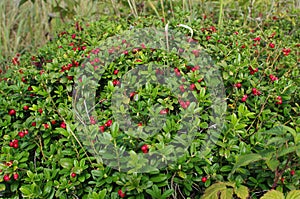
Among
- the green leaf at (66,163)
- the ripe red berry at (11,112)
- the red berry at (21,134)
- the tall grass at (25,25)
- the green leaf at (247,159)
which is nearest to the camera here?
the green leaf at (247,159)

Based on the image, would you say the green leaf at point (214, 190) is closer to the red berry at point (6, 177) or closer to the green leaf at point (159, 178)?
the green leaf at point (159, 178)

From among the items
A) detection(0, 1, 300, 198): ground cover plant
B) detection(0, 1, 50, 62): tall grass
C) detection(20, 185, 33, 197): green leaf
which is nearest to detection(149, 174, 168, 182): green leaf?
detection(0, 1, 300, 198): ground cover plant

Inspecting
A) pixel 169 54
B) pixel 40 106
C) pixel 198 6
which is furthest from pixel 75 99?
pixel 198 6

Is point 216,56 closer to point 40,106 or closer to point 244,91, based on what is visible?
point 244,91

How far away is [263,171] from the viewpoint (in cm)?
129

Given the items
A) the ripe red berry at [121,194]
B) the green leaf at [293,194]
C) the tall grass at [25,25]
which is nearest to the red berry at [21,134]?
the ripe red berry at [121,194]

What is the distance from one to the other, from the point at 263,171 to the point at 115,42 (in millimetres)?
955

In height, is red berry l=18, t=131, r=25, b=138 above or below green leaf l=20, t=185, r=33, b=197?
above

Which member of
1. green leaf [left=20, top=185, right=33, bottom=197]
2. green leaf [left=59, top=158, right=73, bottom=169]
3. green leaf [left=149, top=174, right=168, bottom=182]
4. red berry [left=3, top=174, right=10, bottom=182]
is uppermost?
green leaf [left=59, top=158, right=73, bottom=169]

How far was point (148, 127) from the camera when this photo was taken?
130cm

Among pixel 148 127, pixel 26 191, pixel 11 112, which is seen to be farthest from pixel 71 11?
pixel 26 191

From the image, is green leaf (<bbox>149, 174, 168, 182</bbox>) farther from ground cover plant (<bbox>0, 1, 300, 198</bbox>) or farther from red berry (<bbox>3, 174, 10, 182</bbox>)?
red berry (<bbox>3, 174, 10, 182</bbox>)

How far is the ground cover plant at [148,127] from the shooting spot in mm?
1210

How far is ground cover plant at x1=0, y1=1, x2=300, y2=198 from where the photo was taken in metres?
1.21
